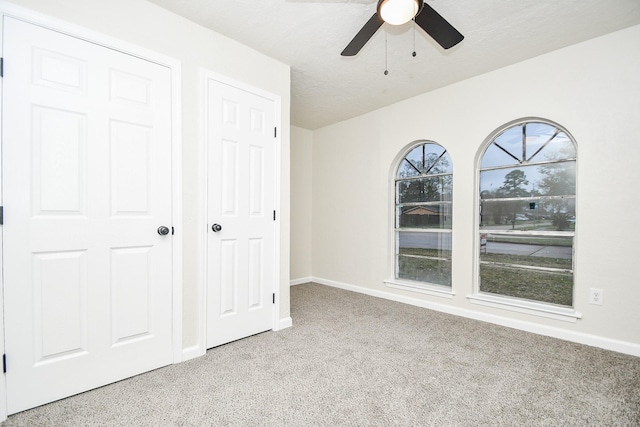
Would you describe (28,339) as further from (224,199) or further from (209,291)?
(224,199)

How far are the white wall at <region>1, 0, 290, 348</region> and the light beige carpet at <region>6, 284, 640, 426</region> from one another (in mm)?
471

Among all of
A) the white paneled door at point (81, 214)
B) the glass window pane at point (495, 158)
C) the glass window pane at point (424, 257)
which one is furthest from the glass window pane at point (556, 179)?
the white paneled door at point (81, 214)

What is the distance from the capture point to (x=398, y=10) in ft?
5.32

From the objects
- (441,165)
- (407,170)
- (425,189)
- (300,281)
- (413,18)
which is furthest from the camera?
(300,281)

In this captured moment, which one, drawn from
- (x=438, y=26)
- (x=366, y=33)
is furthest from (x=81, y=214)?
(x=438, y=26)

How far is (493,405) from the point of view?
66.2 inches

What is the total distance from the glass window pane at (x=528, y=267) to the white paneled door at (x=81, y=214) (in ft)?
10.1

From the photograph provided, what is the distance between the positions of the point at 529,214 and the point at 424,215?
1102 millimetres

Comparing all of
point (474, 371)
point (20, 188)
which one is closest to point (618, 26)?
point (474, 371)

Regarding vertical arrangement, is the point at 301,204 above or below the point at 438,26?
below

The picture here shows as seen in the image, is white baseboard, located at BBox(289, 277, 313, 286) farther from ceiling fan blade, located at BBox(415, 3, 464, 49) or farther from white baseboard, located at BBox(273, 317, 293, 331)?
ceiling fan blade, located at BBox(415, 3, 464, 49)

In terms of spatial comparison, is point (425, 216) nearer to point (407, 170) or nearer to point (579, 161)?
point (407, 170)

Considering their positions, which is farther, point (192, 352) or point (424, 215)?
point (424, 215)

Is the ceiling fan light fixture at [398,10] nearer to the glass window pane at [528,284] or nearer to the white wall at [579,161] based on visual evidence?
the white wall at [579,161]
